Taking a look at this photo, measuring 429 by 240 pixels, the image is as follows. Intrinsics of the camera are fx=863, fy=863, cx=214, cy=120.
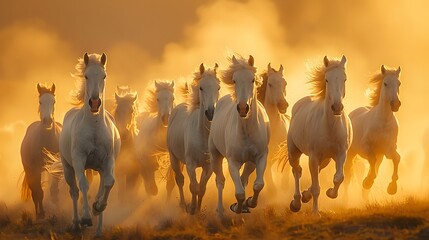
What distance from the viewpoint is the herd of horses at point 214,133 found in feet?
47.9

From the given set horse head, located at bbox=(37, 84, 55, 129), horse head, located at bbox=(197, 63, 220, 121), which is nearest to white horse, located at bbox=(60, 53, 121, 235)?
horse head, located at bbox=(197, 63, 220, 121)

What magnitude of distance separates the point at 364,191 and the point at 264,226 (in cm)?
564

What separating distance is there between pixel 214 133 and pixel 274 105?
3381 millimetres

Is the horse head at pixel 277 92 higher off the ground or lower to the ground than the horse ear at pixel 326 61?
higher

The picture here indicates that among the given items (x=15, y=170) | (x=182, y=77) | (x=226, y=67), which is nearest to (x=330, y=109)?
(x=226, y=67)

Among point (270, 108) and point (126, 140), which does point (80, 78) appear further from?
point (270, 108)

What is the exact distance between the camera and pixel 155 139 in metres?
21.0

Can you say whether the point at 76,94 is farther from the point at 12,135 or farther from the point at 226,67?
the point at 12,135

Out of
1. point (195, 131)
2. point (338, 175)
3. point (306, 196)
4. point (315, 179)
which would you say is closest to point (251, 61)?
point (315, 179)

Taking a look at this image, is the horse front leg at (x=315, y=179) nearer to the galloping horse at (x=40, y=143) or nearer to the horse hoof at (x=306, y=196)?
the horse hoof at (x=306, y=196)

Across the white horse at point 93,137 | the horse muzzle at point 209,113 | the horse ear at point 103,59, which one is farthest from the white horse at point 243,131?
the horse ear at point 103,59

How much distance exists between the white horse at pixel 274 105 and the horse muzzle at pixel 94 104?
5.97m

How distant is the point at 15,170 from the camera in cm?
3127

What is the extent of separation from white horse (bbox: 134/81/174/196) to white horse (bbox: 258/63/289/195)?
2557mm
